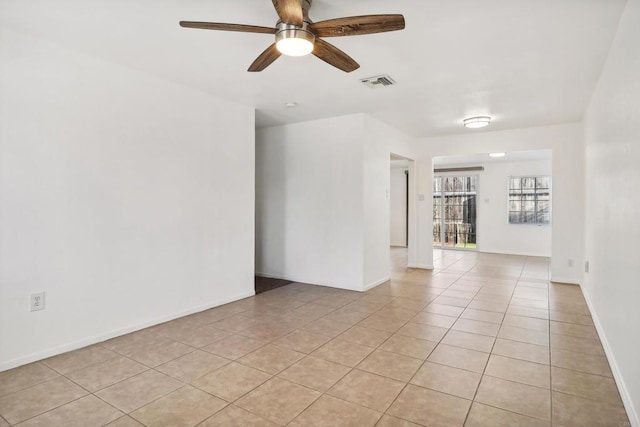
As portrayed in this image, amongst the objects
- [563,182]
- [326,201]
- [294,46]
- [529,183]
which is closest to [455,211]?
[529,183]

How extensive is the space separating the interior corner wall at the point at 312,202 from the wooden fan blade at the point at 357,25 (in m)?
2.66

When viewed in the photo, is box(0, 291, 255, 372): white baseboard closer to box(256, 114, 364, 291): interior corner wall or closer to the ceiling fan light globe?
box(256, 114, 364, 291): interior corner wall

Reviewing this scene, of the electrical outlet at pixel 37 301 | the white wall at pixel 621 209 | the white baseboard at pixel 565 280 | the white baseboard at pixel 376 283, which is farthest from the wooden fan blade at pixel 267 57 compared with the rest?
the white baseboard at pixel 565 280

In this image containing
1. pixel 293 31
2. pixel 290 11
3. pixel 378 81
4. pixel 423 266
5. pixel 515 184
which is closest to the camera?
pixel 290 11

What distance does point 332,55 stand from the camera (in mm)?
2414

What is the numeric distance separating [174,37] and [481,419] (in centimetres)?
321

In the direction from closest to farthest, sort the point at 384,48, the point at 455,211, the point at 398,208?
the point at 384,48 < the point at 455,211 < the point at 398,208

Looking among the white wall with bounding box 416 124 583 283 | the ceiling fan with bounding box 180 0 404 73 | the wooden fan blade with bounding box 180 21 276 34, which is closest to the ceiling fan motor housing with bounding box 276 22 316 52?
the ceiling fan with bounding box 180 0 404 73

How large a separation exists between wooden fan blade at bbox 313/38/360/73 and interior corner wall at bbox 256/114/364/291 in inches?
86.1

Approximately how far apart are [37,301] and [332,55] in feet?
9.26

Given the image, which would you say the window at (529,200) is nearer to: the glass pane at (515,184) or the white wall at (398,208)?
the glass pane at (515,184)

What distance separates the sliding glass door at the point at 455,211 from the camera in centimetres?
927

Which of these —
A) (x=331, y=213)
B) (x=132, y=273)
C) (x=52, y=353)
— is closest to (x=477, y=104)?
(x=331, y=213)

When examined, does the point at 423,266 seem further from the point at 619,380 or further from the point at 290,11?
the point at 290,11
